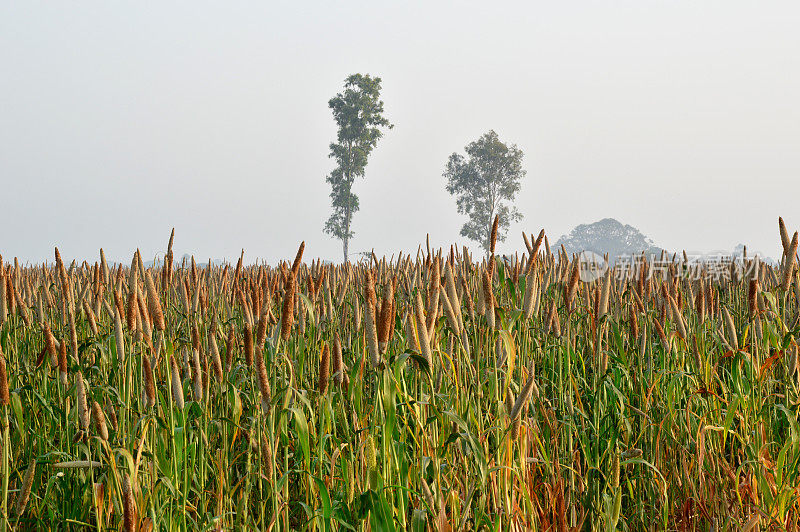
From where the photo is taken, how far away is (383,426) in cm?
161

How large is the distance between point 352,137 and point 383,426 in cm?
4441

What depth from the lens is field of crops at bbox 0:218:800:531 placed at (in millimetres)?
1639

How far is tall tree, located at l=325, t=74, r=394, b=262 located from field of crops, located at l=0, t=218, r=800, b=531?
1638 inches

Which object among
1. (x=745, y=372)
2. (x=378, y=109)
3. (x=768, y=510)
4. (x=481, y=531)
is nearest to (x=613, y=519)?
(x=481, y=531)

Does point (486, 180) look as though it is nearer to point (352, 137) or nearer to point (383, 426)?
point (352, 137)

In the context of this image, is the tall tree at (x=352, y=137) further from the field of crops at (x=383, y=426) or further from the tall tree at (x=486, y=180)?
the field of crops at (x=383, y=426)

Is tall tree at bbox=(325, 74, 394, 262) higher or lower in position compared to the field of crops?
higher

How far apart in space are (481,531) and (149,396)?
1.04 meters

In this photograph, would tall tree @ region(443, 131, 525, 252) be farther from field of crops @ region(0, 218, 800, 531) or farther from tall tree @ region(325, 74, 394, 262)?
field of crops @ region(0, 218, 800, 531)

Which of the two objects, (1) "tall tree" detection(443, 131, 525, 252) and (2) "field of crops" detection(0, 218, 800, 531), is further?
(1) "tall tree" detection(443, 131, 525, 252)

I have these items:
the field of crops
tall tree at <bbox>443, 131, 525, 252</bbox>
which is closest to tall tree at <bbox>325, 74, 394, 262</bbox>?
tall tree at <bbox>443, 131, 525, 252</bbox>

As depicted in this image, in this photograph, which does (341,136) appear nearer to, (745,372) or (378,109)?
(378,109)

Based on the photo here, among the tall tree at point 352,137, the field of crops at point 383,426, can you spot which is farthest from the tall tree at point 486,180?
the field of crops at point 383,426

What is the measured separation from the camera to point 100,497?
162 cm
